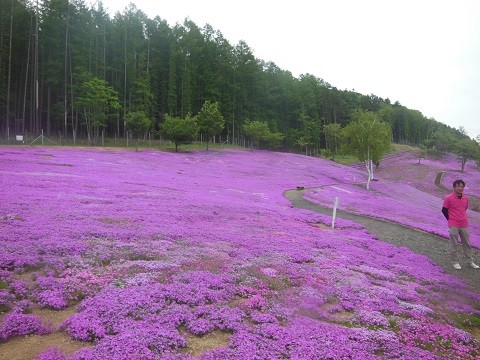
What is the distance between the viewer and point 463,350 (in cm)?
717

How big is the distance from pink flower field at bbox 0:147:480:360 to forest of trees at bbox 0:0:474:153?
44251mm

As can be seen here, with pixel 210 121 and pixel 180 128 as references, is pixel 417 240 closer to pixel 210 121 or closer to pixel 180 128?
pixel 180 128

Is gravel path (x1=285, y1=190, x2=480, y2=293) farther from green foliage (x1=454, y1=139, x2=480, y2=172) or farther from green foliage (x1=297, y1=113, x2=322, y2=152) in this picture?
green foliage (x1=297, y1=113, x2=322, y2=152)

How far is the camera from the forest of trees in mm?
60875

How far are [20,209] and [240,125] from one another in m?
81.5

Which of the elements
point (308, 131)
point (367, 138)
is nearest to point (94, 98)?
point (367, 138)

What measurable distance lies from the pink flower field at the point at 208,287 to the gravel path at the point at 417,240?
2.72 ft

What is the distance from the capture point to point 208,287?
8.86m

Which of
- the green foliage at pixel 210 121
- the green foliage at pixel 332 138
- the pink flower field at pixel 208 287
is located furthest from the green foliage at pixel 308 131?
the pink flower field at pixel 208 287

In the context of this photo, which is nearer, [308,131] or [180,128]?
[180,128]

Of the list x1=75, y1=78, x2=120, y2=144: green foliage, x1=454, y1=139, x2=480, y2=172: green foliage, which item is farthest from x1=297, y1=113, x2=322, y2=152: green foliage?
x1=75, y1=78, x2=120, y2=144: green foliage

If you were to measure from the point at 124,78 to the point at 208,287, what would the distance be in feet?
251

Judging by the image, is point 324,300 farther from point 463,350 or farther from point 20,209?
point 20,209

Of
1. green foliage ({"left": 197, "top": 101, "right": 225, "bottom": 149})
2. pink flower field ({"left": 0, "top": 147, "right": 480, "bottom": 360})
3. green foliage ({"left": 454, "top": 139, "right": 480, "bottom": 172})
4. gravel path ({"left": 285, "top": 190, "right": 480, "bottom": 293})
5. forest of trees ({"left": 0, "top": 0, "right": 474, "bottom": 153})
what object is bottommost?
gravel path ({"left": 285, "top": 190, "right": 480, "bottom": 293})
